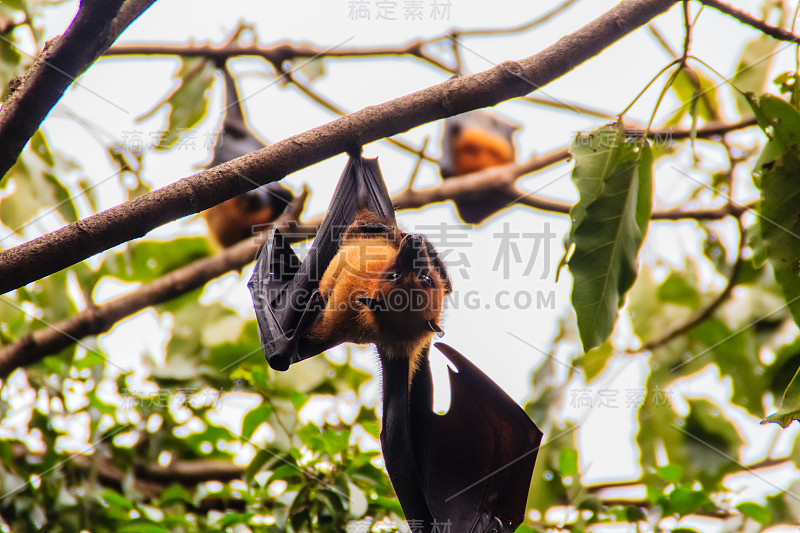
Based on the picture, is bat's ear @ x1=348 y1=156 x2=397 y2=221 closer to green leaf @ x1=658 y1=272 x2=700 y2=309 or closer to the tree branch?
the tree branch

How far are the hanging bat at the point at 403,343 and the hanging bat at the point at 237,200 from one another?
2830 millimetres

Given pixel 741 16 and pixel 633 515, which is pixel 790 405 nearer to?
pixel 633 515

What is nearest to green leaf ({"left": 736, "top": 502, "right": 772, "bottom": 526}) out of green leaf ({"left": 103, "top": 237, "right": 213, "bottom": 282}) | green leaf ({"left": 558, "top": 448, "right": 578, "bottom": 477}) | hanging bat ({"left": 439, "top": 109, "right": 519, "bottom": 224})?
green leaf ({"left": 558, "top": 448, "right": 578, "bottom": 477})

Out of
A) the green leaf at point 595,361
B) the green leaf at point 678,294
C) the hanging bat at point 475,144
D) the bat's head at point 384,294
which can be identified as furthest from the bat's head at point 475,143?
the bat's head at point 384,294

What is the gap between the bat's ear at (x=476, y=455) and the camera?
3312 mm

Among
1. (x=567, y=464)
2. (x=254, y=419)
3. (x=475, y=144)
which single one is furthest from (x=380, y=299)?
(x=475, y=144)

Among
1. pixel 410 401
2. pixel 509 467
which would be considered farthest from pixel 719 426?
pixel 410 401

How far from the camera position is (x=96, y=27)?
219cm

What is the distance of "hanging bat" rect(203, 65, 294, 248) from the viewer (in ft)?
20.6

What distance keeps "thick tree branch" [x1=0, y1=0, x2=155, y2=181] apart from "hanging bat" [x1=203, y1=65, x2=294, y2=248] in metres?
3.85

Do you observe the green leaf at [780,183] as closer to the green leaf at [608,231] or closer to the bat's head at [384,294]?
the green leaf at [608,231]

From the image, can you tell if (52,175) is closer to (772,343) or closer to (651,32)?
(651,32)

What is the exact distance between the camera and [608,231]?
261cm

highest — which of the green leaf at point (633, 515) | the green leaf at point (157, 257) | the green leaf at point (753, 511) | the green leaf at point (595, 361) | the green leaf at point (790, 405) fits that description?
the green leaf at point (157, 257)
